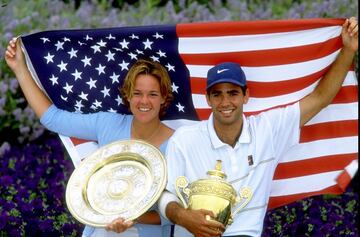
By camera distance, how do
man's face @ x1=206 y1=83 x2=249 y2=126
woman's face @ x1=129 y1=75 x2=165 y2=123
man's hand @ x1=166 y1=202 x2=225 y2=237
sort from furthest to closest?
woman's face @ x1=129 y1=75 x2=165 y2=123, man's face @ x1=206 y1=83 x2=249 y2=126, man's hand @ x1=166 y1=202 x2=225 y2=237

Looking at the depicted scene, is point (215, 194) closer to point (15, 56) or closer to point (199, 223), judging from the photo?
point (199, 223)


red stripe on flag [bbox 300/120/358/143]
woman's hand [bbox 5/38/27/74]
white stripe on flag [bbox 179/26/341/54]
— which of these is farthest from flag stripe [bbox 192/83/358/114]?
woman's hand [bbox 5/38/27/74]

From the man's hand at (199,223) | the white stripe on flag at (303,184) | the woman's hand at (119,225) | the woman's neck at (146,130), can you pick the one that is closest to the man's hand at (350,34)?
the white stripe on flag at (303,184)

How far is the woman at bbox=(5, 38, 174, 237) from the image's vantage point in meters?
5.52

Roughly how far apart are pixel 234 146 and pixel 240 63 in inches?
23.5

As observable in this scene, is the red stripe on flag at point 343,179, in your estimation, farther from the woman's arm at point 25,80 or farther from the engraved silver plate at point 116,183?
the woman's arm at point 25,80

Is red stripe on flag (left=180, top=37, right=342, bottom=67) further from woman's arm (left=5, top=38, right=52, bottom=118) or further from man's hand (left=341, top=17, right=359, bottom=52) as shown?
woman's arm (left=5, top=38, right=52, bottom=118)

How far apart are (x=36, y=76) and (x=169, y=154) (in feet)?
3.59

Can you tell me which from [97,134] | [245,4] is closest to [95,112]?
[97,134]

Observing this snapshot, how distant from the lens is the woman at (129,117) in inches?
217

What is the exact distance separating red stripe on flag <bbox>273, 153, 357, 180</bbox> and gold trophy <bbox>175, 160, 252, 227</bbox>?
2.25 ft

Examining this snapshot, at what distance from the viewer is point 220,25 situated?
5.78 meters

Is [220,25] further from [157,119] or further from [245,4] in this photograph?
[245,4]

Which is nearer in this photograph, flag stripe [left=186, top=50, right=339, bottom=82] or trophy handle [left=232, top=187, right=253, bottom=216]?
trophy handle [left=232, top=187, right=253, bottom=216]
